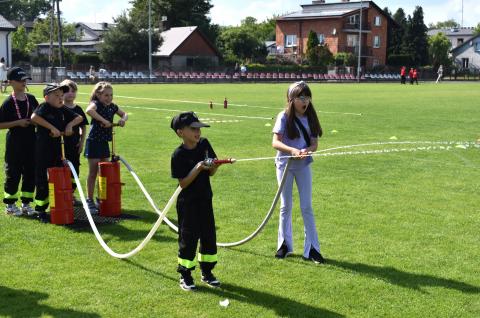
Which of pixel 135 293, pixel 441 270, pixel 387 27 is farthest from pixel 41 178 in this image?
pixel 387 27

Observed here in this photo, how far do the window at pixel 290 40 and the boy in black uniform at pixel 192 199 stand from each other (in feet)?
313

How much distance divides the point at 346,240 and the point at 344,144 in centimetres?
906

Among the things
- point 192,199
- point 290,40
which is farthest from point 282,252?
point 290,40

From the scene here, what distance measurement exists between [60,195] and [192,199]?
116 inches

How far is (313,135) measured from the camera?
6.86 meters

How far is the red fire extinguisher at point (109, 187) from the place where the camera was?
8789 millimetres

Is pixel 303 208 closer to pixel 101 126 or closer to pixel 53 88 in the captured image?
pixel 101 126

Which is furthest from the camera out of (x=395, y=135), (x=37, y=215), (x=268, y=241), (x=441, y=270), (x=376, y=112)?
(x=376, y=112)

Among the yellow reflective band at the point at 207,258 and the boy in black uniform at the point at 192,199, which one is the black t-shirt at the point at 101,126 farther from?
the yellow reflective band at the point at 207,258

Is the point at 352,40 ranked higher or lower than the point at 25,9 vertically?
lower

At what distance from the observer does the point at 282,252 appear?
712cm

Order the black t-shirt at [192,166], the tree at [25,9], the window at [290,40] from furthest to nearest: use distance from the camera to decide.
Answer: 1. the tree at [25,9]
2. the window at [290,40]
3. the black t-shirt at [192,166]

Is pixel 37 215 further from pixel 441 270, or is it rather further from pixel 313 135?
pixel 441 270

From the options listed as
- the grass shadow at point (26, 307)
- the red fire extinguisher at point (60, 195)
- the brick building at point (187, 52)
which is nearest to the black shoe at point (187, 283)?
Answer: the grass shadow at point (26, 307)
